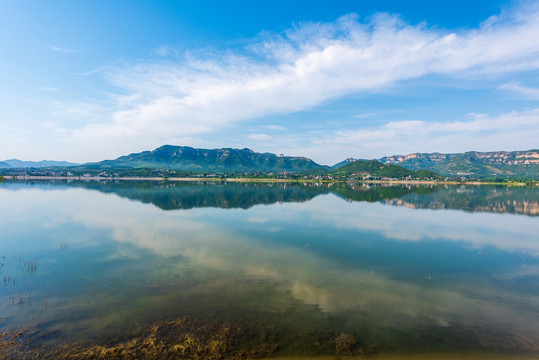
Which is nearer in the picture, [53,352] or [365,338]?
[53,352]

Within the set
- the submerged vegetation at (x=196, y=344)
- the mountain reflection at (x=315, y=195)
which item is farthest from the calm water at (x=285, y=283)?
the mountain reflection at (x=315, y=195)

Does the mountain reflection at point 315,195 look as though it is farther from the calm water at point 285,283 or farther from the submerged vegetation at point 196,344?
the submerged vegetation at point 196,344

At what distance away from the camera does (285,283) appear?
15.7 metres

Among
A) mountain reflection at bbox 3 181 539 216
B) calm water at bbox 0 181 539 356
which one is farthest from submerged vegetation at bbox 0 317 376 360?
mountain reflection at bbox 3 181 539 216

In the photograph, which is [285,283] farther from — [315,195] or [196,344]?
[315,195]

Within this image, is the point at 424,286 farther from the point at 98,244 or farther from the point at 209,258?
the point at 98,244

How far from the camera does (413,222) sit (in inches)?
1479

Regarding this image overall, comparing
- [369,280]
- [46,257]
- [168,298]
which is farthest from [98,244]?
[369,280]

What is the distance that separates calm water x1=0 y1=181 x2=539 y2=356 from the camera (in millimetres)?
10797

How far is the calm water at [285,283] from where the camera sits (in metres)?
10.8

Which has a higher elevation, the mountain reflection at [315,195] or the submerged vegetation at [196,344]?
the submerged vegetation at [196,344]

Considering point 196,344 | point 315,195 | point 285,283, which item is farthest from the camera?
point 315,195

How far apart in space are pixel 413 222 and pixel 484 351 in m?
30.5

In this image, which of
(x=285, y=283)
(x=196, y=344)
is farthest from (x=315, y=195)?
(x=196, y=344)
